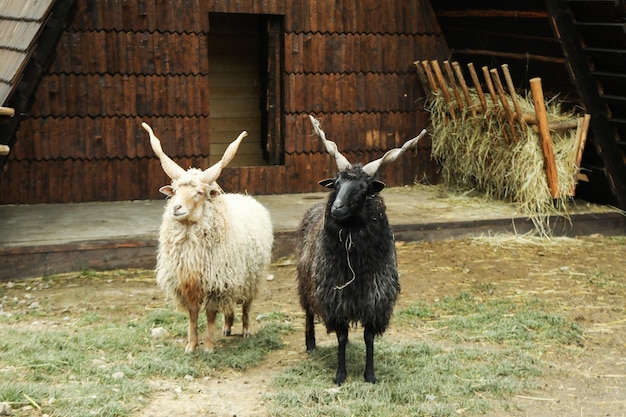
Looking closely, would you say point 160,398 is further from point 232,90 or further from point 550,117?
point 232,90

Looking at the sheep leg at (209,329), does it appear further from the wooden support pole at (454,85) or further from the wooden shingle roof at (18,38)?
the wooden support pole at (454,85)

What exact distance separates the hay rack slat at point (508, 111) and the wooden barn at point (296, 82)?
32 cm

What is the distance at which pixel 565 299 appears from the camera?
23.4ft

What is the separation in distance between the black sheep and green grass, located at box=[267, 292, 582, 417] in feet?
0.81

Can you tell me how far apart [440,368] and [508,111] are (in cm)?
477

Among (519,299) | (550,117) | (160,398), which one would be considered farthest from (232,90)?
(160,398)

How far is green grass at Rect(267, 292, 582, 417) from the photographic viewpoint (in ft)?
15.5

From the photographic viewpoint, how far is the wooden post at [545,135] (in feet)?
29.9

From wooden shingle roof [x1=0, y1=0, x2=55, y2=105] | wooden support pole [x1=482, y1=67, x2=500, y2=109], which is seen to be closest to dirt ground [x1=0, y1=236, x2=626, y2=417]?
wooden support pole [x1=482, y1=67, x2=500, y2=109]

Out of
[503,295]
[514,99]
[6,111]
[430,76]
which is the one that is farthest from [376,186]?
[430,76]

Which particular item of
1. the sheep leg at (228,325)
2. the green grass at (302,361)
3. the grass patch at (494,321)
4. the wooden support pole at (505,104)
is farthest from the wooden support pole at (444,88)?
the sheep leg at (228,325)

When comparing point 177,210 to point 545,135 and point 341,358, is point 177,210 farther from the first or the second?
point 545,135

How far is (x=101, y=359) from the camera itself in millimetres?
5426

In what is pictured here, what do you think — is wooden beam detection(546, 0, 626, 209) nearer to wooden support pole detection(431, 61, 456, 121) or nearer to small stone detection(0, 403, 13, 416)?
wooden support pole detection(431, 61, 456, 121)
